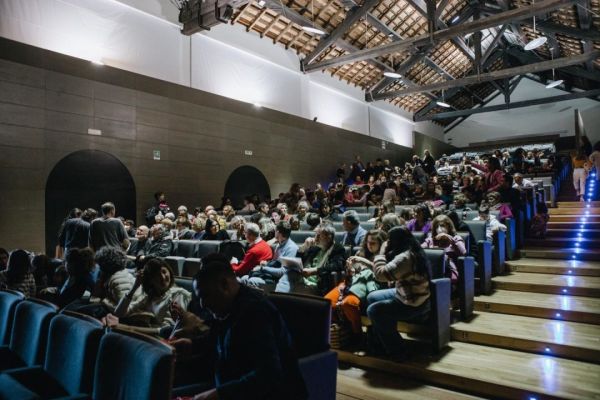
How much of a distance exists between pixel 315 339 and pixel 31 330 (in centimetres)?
143

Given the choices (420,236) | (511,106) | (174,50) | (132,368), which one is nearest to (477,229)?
(420,236)

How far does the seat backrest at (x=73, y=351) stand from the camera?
1.42m

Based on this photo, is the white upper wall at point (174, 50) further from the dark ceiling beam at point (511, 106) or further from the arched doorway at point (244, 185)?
the dark ceiling beam at point (511, 106)

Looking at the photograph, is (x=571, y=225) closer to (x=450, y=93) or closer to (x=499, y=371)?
(x=499, y=371)

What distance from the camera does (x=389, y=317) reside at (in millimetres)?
2520

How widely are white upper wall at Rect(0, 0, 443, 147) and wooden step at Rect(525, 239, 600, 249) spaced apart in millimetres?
6579

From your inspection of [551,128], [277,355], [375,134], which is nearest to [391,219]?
[277,355]

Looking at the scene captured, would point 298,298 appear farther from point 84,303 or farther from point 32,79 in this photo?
point 32,79

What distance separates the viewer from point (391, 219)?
127 inches

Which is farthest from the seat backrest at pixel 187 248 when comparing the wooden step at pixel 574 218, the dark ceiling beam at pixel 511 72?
the dark ceiling beam at pixel 511 72

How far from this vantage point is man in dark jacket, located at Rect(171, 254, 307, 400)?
110cm

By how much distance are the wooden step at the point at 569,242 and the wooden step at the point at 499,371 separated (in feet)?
9.38

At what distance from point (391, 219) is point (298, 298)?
1.82 meters

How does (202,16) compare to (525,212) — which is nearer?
(525,212)
